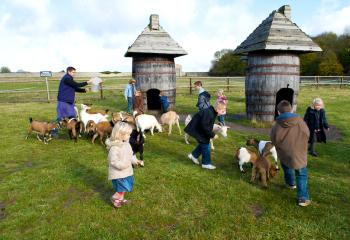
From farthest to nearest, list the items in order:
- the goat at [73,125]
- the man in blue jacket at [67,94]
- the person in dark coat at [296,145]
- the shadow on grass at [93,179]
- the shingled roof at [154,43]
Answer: the shingled roof at [154,43] < the goat at [73,125] < the man in blue jacket at [67,94] < the shadow on grass at [93,179] < the person in dark coat at [296,145]

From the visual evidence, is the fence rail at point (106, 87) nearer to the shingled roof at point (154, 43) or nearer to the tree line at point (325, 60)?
the shingled roof at point (154, 43)

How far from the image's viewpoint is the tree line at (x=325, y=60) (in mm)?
45728

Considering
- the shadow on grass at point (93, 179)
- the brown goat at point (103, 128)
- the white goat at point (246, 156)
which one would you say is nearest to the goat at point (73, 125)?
the brown goat at point (103, 128)

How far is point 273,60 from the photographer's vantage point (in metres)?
11.4

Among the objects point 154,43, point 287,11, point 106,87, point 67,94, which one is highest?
point 287,11

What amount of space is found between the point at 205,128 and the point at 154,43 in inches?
323

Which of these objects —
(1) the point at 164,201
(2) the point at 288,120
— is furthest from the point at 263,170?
(1) the point at 164,201

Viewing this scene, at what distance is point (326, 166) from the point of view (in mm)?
7062

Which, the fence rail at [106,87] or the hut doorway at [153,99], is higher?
the fence rail at [106,87]

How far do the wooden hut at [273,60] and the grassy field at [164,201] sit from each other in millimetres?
4042

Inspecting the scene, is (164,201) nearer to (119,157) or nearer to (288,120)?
(119,157)

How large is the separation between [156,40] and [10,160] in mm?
8362

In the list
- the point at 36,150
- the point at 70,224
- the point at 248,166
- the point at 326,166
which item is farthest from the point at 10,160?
the point at 326,166

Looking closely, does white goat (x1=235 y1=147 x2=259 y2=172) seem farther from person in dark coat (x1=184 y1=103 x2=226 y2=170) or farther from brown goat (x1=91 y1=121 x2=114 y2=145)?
brown goat (x1=91 y1=121 x2=114 y2=145)
